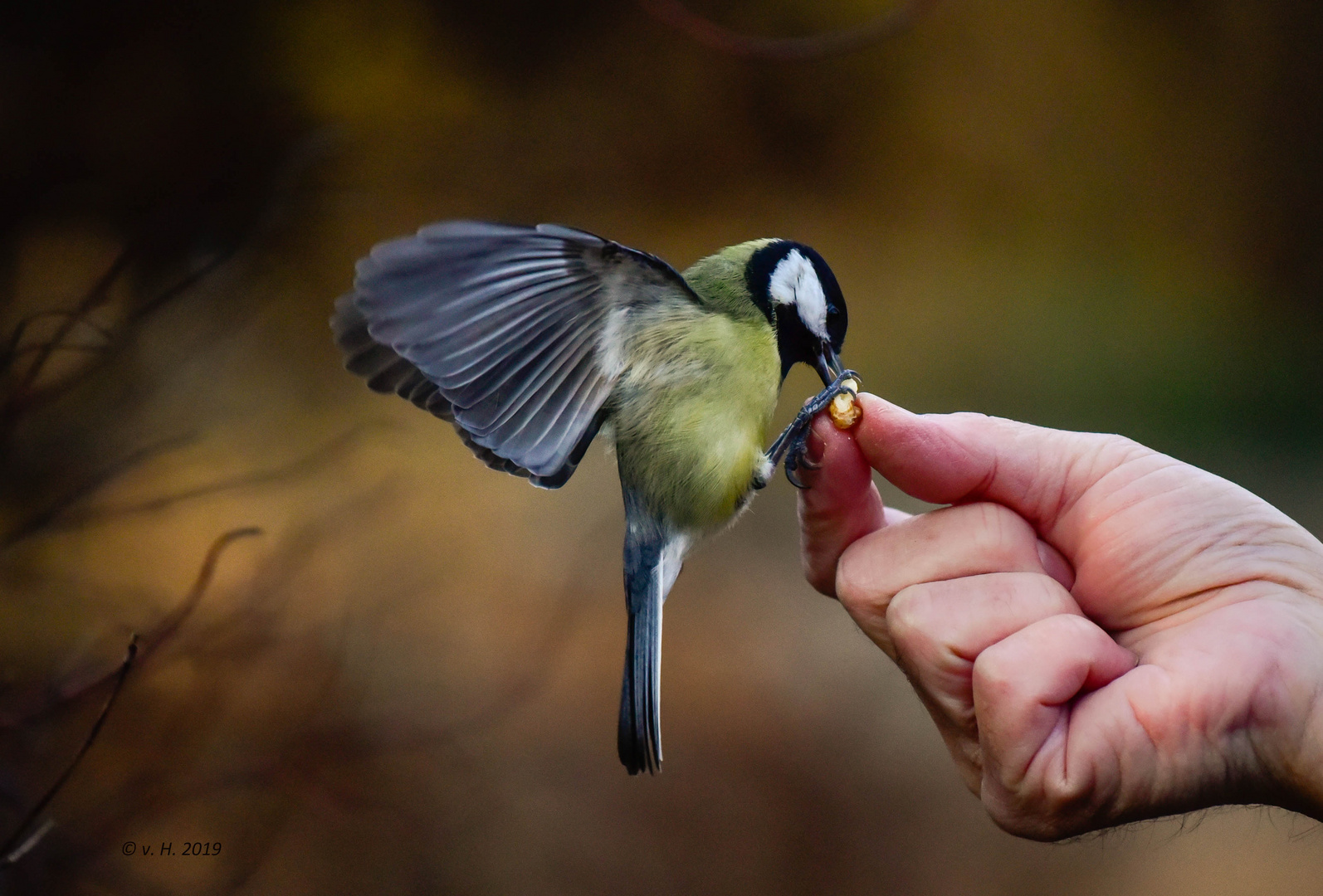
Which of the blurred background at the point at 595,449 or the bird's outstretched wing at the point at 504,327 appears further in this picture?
the blurred background at the point at 595,449

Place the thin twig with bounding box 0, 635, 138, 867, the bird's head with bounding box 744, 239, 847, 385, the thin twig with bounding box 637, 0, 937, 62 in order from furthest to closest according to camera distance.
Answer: the thin twig with bounding box 637, 0, 937, 62
the bird's head with bounding box 744, 239, 847, 385
the thin twig with bounding box 0, 635, 138, 867

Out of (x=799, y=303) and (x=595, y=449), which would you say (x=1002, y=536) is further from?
(x=595, y=449)

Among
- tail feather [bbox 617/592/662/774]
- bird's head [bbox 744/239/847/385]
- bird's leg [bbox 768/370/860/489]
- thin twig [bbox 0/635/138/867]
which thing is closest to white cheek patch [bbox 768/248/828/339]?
bird's head [bbox 744/239/847/385]

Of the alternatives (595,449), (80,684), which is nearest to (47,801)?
(80,684)

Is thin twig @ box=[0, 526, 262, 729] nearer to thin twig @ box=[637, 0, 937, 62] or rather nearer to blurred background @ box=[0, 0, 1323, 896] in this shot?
blurred background @ box=[0, 0, 1323, 896]

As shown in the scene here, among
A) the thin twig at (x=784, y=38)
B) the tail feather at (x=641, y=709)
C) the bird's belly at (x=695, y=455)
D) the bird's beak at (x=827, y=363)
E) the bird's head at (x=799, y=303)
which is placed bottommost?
the tail feather at (x=641, y=709)

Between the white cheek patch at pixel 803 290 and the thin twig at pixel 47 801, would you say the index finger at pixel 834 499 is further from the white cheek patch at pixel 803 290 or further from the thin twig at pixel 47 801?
the thin twig at pixel 47 801

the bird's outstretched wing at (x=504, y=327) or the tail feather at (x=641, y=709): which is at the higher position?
the bird's outstretched wing at (x=504, y=327)

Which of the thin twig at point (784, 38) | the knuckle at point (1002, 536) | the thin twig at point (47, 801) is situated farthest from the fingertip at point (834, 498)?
the thin twig at point (784, 38)
